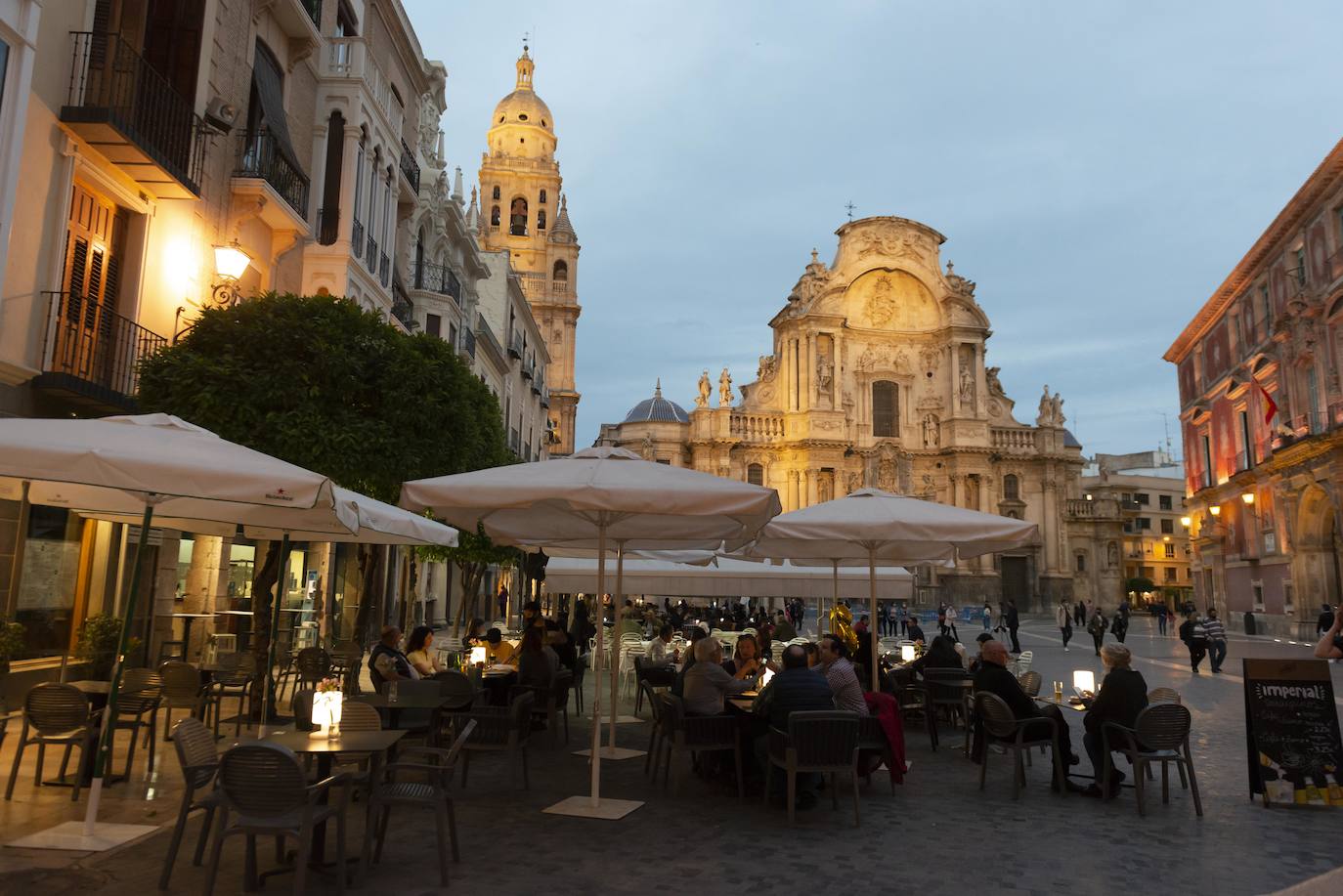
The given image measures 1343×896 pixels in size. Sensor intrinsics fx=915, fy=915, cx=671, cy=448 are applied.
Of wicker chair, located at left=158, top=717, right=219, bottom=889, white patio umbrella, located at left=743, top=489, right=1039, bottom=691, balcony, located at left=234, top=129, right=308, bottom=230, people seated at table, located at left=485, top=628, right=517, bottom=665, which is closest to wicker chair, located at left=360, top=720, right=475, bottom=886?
wicker chair, located at left=158, top=717, right=219, bottom=889

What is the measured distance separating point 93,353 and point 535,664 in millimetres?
6963

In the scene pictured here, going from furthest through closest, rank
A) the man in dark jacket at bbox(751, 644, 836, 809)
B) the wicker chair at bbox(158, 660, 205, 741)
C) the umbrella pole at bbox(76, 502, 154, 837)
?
the wicker chair at bbox(158, 660, 205, 741) → the man in dark jacket at bbox(751, 644, 836, 809) → the umbrella pole at bbox(76, 502, 154, 837)

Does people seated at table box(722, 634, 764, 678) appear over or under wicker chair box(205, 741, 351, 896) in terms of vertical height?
over

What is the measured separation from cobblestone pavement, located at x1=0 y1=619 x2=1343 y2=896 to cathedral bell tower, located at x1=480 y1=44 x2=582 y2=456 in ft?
165

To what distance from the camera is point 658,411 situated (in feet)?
184

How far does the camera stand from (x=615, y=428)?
181 ft

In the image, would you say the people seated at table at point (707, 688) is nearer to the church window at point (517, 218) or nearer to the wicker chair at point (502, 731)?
the wicker chair at point (502, 731)

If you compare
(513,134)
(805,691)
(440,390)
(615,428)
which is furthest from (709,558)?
(513,134)

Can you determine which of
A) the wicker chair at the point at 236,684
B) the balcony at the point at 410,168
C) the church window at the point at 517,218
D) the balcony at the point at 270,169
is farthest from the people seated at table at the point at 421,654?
the church window at the point at 517,218

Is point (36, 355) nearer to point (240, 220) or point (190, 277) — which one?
point (190, 277)

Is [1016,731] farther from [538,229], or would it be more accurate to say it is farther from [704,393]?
[538,229]

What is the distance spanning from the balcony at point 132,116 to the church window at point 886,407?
4453cm

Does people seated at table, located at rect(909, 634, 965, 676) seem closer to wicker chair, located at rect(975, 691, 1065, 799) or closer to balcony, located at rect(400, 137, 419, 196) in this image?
wicker chair, located at rect(975, 691, 1065, 799)

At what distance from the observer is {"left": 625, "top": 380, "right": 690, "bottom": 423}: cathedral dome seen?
182 feet
